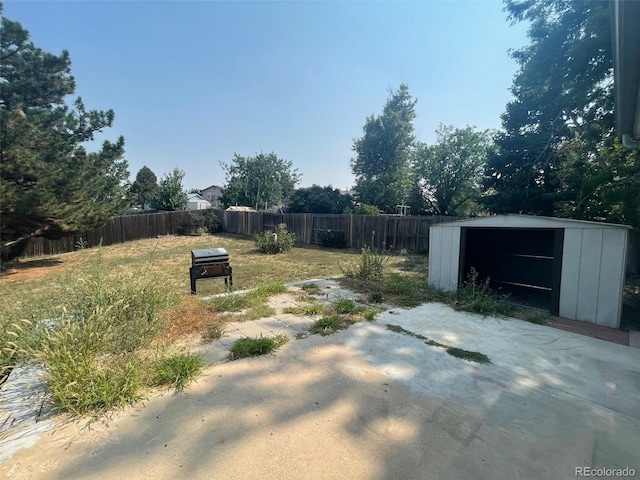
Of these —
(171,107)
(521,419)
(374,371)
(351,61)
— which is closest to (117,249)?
(171,107)

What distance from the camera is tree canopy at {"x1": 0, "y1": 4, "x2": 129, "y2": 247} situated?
24.2ft

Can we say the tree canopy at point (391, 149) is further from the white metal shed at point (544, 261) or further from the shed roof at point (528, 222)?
the shed roof at point (528, 222)

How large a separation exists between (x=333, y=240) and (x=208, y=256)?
842cm

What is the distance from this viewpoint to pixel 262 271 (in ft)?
26.2

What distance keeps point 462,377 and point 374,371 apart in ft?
2.47

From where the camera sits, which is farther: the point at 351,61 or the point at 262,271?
the point at 351,61

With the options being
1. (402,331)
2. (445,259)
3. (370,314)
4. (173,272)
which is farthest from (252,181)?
(402,331)

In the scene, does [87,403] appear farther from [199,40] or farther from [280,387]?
[199,40]

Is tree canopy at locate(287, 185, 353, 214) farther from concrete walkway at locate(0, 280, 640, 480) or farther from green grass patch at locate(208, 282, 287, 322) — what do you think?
concrete walkway at locate(0, 280, 640, 480)

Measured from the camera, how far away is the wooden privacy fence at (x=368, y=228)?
1179 centimetres

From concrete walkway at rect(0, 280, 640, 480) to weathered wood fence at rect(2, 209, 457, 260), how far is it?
727 centimetres

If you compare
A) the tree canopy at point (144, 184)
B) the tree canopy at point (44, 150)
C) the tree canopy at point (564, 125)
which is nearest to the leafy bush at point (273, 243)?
the tree canopy at point (44, 150)

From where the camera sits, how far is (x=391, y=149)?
81.1 ft

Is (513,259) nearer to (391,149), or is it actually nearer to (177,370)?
(177,370)
